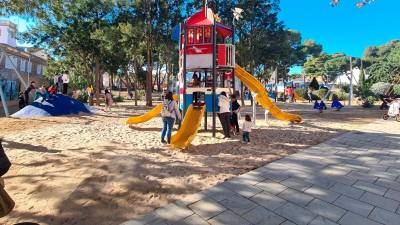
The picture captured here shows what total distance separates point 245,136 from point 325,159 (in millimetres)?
2776

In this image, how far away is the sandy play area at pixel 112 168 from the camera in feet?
16.4

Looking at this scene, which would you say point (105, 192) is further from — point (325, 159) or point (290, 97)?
point (290, 97)

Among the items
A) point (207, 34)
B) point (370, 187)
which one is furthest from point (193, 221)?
point (207, 34)

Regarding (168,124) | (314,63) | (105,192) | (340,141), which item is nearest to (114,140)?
(168,124)

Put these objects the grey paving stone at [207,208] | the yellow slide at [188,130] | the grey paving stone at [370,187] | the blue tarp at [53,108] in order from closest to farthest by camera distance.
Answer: the grey paving stone at [207,208]
the grey paving stone at [370,187]
the yellow slide at [188,130]
the blue tarp at [53,108]

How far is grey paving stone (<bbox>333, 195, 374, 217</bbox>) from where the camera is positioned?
493 centimetres

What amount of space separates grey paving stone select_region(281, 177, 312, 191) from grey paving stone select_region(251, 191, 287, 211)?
654 mm

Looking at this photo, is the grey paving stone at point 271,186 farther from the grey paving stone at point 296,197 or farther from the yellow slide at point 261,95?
the yellow slide at point 261,95

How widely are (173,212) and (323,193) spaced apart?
261cm

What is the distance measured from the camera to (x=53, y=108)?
721 inches

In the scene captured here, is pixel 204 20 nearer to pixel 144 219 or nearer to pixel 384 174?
pixel 384 174

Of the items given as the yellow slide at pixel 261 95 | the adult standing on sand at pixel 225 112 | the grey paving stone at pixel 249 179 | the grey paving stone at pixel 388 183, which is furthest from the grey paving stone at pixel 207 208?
the yellow slide at pixel 261 95

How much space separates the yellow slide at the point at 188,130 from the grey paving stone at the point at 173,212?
3.97 meters

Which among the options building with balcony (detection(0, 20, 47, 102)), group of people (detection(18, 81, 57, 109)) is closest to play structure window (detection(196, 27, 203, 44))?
group of people (detection(18, 81, 57, 109))
